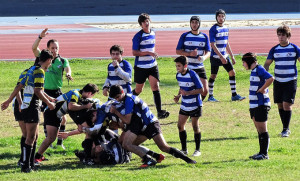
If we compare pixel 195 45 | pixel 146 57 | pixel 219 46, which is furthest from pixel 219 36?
pixel 146 57

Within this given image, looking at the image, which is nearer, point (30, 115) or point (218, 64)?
point (30, 115)

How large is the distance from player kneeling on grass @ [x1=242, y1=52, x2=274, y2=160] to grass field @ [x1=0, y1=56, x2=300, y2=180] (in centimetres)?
30

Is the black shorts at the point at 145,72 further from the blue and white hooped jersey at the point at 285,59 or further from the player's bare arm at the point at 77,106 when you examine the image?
the player's bare arm at the point at 77,106

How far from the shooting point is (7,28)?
36.2 metres

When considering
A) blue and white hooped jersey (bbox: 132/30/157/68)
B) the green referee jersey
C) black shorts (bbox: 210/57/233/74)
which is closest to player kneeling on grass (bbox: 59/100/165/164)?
the green referee jersey

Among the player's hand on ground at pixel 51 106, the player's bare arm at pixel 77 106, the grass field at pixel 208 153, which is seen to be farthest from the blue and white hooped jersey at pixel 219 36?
the player's hand on ground at pixel 51 106

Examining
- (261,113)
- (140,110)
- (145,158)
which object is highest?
(140,110)

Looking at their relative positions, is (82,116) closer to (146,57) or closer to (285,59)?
(146,57)

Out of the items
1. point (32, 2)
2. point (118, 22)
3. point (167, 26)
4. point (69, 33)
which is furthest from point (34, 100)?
point (32, 2)

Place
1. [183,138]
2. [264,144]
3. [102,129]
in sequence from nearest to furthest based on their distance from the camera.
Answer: [264,144]
[102,129]
[183,138]

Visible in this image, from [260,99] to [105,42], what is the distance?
19.6 m

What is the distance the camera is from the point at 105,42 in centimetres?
2956

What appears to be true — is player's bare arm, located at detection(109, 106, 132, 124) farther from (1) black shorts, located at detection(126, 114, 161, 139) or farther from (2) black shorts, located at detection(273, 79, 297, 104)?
(2) black shorts, located at detection(273, 79, 297, 104)

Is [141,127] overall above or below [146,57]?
below
